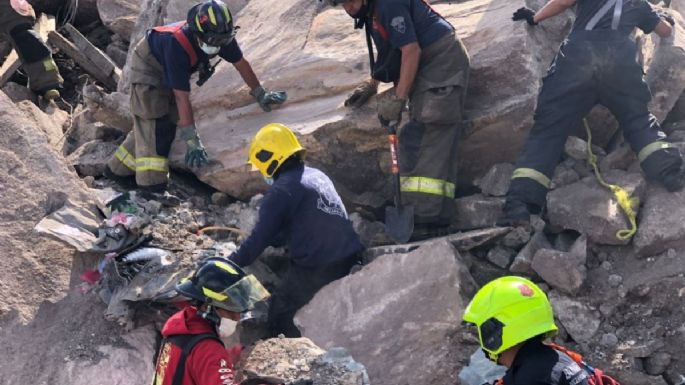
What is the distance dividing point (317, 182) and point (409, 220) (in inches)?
28.2

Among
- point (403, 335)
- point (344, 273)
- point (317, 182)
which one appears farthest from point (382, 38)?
point (403, 335)

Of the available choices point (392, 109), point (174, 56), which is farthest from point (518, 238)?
point (174, 56)

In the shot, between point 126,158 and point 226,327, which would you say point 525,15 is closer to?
point 226,327

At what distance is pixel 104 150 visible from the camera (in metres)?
6.78

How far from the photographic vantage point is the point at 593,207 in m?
4.86

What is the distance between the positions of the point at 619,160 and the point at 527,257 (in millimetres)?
1095

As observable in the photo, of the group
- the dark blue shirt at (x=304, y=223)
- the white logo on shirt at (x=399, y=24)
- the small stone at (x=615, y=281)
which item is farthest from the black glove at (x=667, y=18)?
the dark blue shirt at (x=304, y=223)

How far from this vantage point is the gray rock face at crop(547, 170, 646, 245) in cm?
477

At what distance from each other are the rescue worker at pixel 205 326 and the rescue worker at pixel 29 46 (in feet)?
15.9

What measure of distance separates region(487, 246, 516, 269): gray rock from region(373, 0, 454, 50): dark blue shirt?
1.42 meters

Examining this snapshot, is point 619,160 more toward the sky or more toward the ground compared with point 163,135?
more toward the ground

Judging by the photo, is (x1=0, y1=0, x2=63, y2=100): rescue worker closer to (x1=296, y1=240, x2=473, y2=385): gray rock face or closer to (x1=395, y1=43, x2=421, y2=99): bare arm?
(x1=395, y1=43, x2=421, y2=99): bare arm

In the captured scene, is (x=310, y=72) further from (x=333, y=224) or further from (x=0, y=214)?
(x=0, y=214)

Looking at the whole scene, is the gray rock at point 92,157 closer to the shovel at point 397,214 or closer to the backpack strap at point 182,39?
the backpack strap at point 182,39
